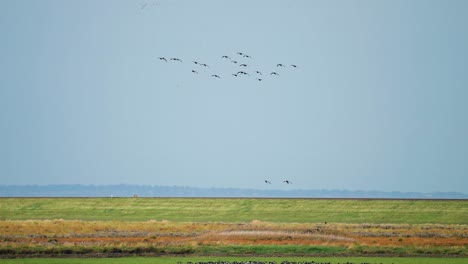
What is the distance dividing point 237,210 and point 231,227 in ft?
47.6

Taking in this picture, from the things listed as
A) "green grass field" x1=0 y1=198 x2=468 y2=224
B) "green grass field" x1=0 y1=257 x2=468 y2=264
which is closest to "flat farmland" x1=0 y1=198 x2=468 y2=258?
"green grass field" x1=0 y1=198 x2=468 y2=224

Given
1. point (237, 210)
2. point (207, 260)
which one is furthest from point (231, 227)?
point (207, 260)

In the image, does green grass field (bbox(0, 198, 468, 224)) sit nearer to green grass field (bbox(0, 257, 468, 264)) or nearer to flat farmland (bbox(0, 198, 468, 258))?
flat farmland (bbox(0, 198, 468, 258))

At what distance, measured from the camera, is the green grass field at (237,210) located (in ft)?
303

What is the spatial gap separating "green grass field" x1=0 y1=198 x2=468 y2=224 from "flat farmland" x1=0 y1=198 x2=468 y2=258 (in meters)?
0.11

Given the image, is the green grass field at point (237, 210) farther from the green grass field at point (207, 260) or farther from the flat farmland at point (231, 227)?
the green grass field at point (207, 260)

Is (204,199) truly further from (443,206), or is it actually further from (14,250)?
(14,250)

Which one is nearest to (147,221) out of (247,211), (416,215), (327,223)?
(247,211)

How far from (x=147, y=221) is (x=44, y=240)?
54.0 feet

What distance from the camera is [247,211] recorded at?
3757 inches

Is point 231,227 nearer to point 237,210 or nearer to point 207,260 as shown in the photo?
point 237,210

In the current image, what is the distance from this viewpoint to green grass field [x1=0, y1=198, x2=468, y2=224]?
303 feet

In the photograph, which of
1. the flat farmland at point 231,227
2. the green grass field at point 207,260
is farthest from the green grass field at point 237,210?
the green grass field at point 207,260

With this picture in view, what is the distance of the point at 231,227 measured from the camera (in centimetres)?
8175
